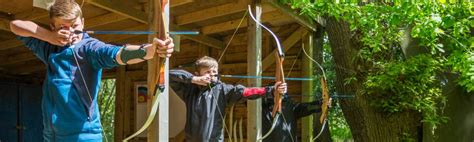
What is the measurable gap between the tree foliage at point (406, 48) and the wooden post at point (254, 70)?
56cm

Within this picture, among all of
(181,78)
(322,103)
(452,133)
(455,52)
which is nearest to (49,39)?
(181,78)

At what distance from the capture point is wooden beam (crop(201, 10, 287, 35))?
206 inches

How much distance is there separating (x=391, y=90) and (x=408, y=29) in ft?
2.22

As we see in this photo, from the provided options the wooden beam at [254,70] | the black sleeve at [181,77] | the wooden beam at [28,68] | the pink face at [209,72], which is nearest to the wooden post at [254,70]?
the wooden beam at [254,70]

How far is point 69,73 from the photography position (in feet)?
6.52

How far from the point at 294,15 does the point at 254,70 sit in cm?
123

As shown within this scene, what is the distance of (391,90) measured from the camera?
5.14 meters

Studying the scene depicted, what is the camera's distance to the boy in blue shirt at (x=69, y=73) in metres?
1.93

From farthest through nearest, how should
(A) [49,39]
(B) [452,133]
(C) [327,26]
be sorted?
(C) [327,26] → (B) [452,133] → (A) [49,39]

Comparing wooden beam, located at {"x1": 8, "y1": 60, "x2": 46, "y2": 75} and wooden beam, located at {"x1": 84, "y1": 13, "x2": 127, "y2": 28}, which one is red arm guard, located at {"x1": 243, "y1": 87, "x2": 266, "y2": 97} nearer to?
wooden beam, located at {"x1": 84, "y1": 13, "x2": 127, "y2": 28}

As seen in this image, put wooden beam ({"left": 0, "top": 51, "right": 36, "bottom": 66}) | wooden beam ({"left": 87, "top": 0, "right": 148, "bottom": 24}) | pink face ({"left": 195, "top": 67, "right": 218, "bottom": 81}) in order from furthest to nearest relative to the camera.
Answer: wooden beam ({"left": 0, "top": 51, "right": 36, "bottom": 66}) → wooden beam ({"left": 87, "top": 0, "right": 148, "bottom": 24}) → pink face ({"left": 195, "top": 67, "right": 218, "bottom": 81})

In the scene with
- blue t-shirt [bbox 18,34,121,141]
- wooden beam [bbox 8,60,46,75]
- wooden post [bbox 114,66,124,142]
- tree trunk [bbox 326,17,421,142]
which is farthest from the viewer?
wooden beam [bbox 8,60,46,75]

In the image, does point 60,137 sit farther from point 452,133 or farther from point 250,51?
point 452,133

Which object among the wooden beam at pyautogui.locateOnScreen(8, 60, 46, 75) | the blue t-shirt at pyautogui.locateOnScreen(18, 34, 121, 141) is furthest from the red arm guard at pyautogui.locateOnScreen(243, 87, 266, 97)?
the wooden beam at pyautogui.locateOnScreen(8, 60, 46, 75)
